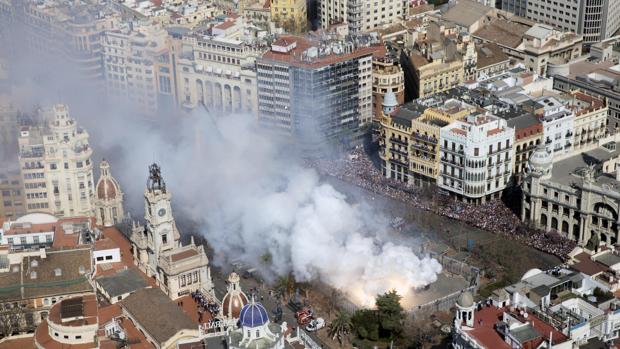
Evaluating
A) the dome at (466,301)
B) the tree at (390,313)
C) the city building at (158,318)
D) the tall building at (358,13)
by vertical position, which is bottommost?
the tree at (390,313)

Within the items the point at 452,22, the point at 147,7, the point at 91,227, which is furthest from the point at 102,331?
the point at 452,22

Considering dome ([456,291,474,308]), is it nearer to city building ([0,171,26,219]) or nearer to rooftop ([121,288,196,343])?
rooftop ([121,288,196,343])

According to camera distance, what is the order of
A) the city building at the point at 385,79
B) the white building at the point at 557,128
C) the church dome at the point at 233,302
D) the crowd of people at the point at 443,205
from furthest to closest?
the city building at the point at 385,79
the white building at the point at 557,128
the crowd of people at the point at 443,205
the church dome at the point at 233,302

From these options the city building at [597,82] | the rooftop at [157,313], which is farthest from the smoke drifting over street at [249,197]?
the city building at [597,82]

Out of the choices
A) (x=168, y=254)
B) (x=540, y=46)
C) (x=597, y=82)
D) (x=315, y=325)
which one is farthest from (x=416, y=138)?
(x=168, y=254)

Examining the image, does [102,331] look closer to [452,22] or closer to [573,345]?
[573,345]

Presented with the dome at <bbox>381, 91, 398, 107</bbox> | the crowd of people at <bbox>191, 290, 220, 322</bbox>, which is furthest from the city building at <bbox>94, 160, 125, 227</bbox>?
the dome at <bbox>381, 91, 398, 107</bbox>

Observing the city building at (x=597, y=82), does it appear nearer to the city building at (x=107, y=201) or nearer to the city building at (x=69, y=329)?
the city building at (x=107, y=201)

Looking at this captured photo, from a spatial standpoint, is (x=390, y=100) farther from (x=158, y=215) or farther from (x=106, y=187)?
(x=158, y=215)
